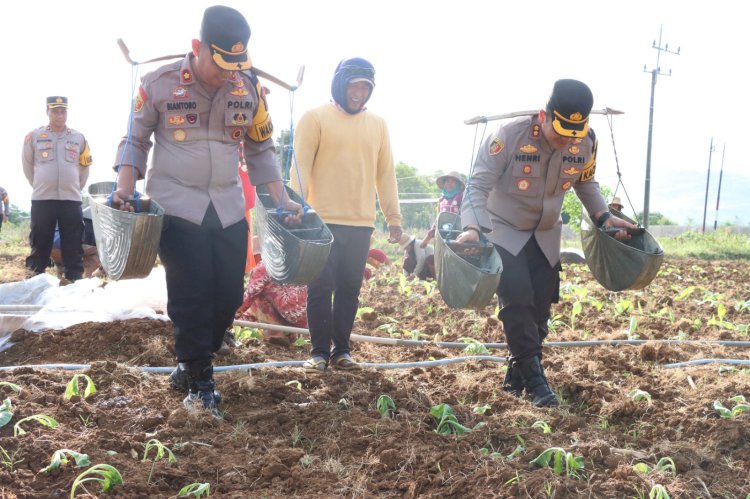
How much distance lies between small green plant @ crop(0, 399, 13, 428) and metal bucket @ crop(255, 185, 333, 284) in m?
1.16

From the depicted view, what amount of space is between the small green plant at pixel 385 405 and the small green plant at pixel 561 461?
0.81 m

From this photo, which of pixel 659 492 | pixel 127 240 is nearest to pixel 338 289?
pixel 127 240

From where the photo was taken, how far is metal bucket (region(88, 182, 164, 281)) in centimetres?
294

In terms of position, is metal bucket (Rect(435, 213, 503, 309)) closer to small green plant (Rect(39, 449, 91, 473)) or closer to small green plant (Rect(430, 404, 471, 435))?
small green plant (Rect(430, 404, 471, 435))

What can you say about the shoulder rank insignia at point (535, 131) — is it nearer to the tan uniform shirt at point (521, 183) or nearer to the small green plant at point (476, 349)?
the tan uniform shirt at point (521, 183)

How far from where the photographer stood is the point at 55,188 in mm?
7434

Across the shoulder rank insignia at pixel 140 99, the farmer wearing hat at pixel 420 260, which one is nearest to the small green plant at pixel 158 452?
the shoulder rank insignia at pixel 140 99

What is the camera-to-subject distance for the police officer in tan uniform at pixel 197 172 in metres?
3.30

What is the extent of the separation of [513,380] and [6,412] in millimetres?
2325

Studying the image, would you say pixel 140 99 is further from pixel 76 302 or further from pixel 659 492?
pixel 659 492

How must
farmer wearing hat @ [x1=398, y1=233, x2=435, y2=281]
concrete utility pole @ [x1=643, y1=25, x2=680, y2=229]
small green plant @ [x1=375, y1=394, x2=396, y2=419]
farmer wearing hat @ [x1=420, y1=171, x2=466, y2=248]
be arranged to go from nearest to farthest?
small green plant @ [x1=375, y1=394, x2=396, y2=419] < farmer wearing hat @ [x1=420, y1=171, x2=466, y2=248] < farmer wearing hat @ [x1=398, y1=233, x2=435, y2=281] < concrete utility pole @ [x1=643, y1=25, x2=680, y2=229]

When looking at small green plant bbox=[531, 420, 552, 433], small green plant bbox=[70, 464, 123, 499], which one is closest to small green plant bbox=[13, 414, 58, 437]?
small green plant bbox=[70, 464, 123, 499]

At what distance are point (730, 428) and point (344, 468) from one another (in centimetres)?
162

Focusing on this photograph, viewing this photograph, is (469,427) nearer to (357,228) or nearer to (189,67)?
(357,228)
